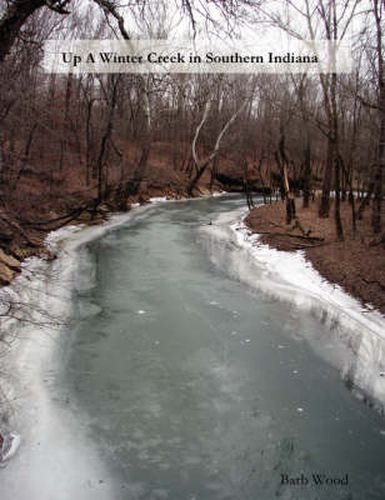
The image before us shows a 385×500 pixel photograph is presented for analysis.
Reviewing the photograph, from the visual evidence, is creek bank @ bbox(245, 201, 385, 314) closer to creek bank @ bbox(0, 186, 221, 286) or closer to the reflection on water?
the reflection on water

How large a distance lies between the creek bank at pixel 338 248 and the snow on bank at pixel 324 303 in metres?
0.25

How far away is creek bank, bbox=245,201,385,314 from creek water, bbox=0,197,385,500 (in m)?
1.56

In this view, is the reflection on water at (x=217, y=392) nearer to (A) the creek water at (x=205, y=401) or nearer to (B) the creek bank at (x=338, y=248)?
(A) the creek water at (x=205, y=401)

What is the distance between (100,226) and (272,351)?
1244 centimetres

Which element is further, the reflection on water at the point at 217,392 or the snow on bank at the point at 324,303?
the snow on bank at the point at 324,303

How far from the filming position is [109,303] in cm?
922

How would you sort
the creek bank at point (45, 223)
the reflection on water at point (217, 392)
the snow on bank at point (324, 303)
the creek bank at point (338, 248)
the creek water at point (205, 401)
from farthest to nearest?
1. the creek bank at point (338, 248)
2. the creek bank at point (45, 223)
3. the snow on bank at point (324, 303)
4. the reflection on water at point (217, 392)
5. the creek water at point (205, 401)

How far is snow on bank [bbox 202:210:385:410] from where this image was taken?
665cm

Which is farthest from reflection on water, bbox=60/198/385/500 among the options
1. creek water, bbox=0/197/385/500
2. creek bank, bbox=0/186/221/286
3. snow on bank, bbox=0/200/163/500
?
creek bank, bbox=0/186/221/286

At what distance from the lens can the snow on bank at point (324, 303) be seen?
6.65 m

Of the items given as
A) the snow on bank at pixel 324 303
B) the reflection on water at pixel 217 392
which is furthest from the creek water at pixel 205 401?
the snow on bank at pixel 324 303

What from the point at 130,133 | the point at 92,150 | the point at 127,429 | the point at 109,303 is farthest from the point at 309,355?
the point at 130,133

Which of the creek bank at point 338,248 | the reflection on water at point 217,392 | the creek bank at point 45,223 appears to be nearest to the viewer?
the reflection on water at point 217,392

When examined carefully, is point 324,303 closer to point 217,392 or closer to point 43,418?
point 217,392
